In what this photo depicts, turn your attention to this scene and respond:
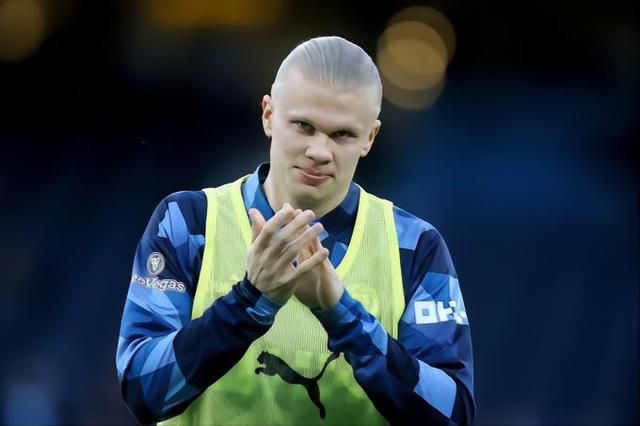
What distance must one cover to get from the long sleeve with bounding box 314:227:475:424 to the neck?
21 centimetres

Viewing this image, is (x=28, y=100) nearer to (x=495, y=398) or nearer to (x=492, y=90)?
(x=492, y=90)

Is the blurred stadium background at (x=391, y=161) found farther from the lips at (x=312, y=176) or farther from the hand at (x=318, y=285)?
the hand at (x=318, y=285)

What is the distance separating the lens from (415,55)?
5465mm

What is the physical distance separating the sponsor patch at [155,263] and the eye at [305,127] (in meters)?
0.41

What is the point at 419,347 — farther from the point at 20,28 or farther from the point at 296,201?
the point at 20,28

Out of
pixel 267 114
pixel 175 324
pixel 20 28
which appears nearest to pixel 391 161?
pixel 20 28

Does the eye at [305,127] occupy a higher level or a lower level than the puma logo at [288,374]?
higher

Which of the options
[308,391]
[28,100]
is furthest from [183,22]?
[308,391]

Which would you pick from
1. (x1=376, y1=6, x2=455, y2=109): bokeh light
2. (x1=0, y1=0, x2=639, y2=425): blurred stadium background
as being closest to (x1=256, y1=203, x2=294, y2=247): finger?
(x1=0, y1=0, x2=639, y2=425): blurred stadium background

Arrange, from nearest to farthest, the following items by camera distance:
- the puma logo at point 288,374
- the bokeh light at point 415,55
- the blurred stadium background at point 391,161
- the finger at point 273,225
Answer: the finger at point 273,225, the puma logo at point 288,374, the blurred stadium background at point 391,161, the bokeh light at point 415,55

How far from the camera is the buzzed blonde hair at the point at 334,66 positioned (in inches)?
96.0

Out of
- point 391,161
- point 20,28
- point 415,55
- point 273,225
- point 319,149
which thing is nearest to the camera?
point 273,225

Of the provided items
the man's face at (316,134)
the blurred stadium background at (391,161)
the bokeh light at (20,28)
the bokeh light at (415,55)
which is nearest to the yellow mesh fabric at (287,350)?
the man's face at (316,134)

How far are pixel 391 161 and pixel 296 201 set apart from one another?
2.52 meters
